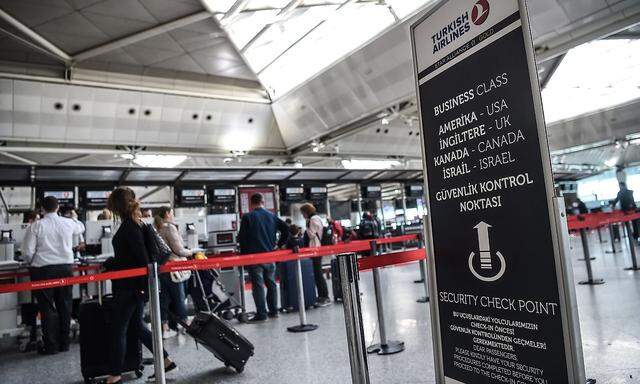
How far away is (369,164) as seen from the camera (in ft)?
51.2

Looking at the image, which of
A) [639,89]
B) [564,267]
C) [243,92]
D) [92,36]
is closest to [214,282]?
[564,267]

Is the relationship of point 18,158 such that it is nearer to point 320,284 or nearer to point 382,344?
point 320,284

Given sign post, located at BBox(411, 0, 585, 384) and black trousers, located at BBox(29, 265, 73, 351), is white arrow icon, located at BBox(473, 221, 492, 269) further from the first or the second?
black trousers, located at BBox(29, 265, 73, 351)

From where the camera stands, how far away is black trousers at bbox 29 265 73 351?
5324 millimetres

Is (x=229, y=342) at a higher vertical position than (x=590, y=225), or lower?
lower

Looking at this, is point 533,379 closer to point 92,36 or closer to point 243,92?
point 92,36

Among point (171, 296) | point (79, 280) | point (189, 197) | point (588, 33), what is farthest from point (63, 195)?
point (588, 33)

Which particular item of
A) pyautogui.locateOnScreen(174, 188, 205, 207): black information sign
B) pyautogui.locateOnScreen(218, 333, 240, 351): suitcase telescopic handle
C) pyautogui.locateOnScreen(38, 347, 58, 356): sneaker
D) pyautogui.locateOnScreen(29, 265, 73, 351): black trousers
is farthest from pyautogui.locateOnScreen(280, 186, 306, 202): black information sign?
pyautogui.locateOnScreen(218, 333, 240, 351): suitcase telescopic handle

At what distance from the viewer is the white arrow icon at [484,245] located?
6.07ft

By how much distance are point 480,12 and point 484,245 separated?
1.08 meters

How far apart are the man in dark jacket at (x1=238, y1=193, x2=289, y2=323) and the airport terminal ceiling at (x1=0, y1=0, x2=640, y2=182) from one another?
12.0ft

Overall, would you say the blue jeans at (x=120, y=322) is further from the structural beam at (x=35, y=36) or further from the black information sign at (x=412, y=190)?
the black information sign at (x=412, y=190)

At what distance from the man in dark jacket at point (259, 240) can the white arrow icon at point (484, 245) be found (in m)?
4.79

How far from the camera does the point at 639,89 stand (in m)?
12.2
